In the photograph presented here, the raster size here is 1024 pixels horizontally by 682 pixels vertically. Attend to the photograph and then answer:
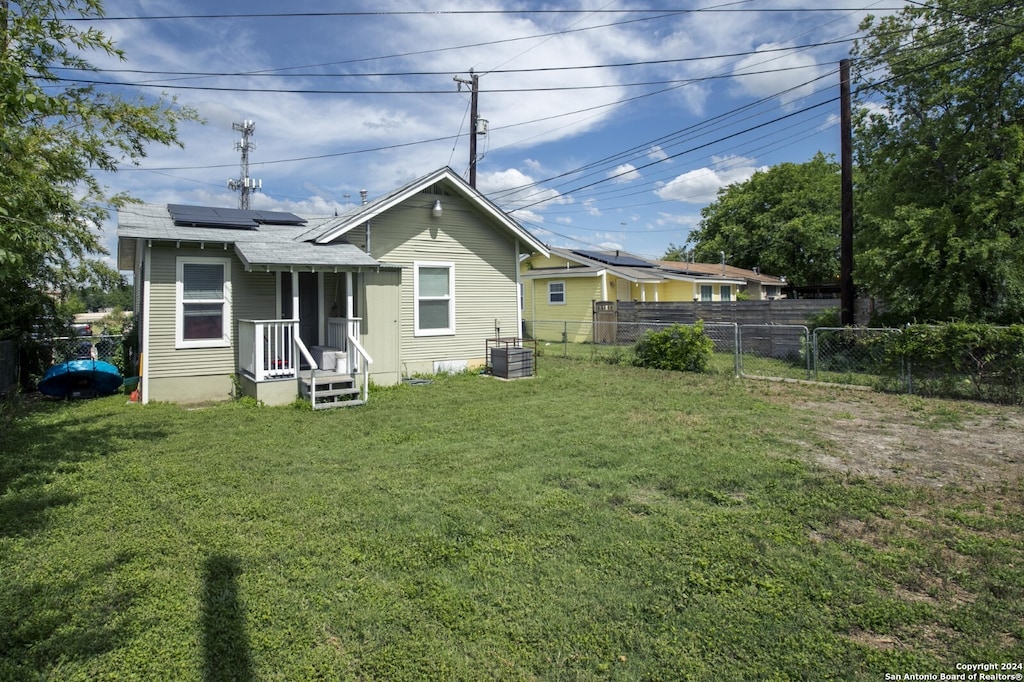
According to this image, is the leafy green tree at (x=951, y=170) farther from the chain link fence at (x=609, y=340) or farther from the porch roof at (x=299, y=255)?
the porch roof at (x=299, y=255)

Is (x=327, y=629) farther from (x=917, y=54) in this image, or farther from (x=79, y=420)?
(x=917, y=54)

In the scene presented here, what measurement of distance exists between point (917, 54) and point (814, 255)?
2469cm

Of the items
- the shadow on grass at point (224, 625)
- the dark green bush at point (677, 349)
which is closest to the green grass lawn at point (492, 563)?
the shadow on grass at point (224, 625)

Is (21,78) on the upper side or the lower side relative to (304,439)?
upper

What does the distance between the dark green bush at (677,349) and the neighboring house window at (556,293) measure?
32.6ft

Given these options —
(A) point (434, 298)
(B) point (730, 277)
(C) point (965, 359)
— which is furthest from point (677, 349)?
(B) point (730, 277)

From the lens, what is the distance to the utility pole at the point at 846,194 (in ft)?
40.6

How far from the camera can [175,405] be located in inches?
353

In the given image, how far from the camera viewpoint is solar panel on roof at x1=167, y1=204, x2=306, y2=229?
9977mm

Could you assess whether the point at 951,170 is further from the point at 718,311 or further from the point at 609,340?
the point at 609,340

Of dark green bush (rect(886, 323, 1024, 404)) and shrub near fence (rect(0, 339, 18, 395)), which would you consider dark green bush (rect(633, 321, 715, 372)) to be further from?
shrub near fence (rect(0, 339, 18, 395))

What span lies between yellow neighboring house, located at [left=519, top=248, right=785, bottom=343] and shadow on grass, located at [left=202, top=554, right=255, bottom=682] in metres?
17.2

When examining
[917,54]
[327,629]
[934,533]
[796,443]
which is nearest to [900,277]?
[917,54]

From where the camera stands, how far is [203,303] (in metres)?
9.49
